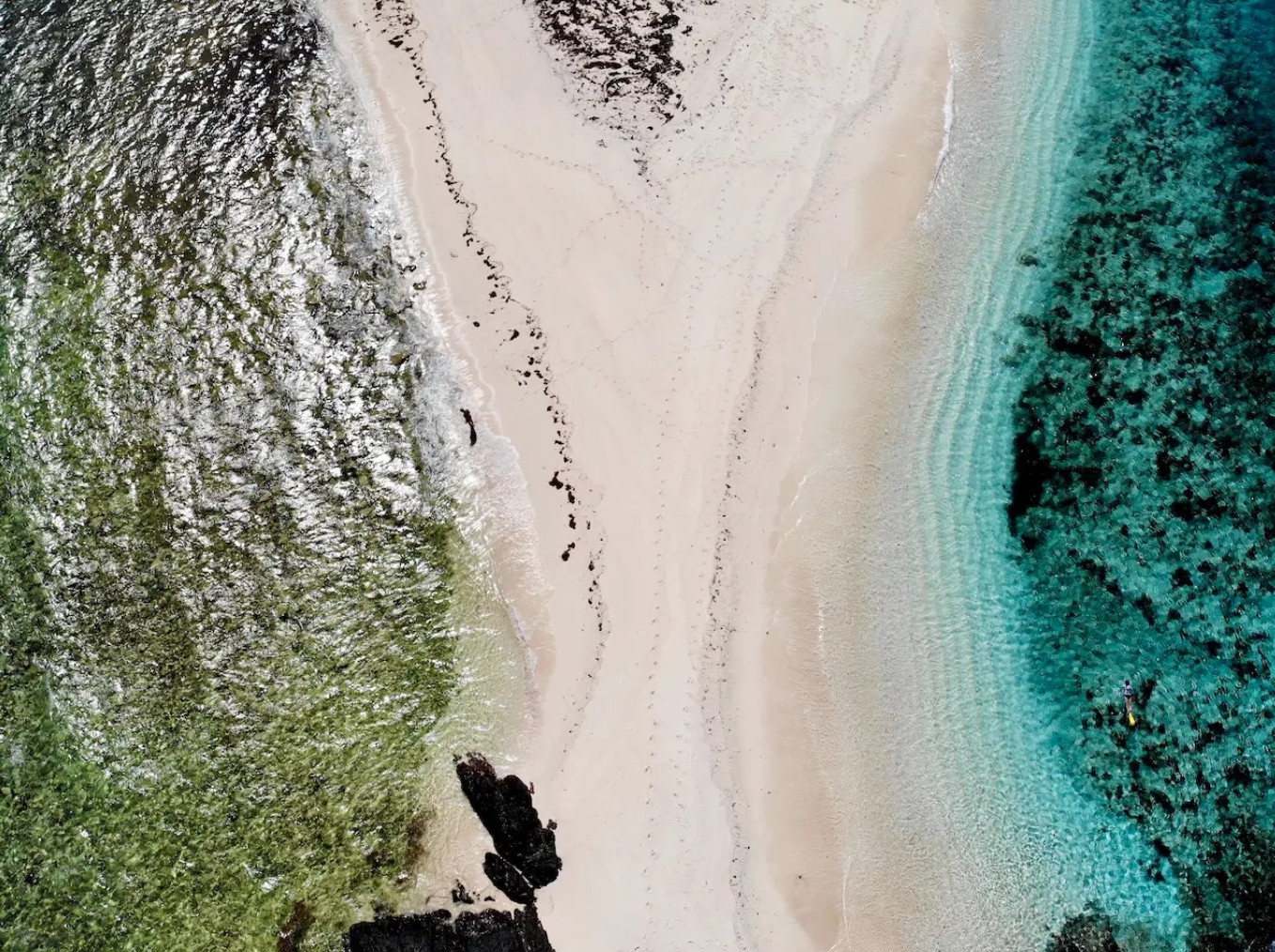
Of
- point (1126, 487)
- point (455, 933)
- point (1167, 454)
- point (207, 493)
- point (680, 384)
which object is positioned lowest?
point (455, 933)

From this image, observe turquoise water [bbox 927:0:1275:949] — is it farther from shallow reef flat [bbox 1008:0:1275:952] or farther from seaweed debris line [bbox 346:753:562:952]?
seaweed debris line [bbox 346:753:562:952]

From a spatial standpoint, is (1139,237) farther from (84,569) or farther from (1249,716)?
(84,569)

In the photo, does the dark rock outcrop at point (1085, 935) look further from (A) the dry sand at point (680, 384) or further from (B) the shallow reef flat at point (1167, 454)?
(A) the dry sand at point (680, 384)

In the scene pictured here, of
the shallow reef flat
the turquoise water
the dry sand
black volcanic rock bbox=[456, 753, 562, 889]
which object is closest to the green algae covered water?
black volcanic rock bbox=[456, 753, 562, 889]

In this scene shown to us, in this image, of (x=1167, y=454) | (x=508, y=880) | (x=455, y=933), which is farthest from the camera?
(x=1167, y=454)

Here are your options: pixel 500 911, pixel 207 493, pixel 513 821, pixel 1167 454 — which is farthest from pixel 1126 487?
pixel 207 493

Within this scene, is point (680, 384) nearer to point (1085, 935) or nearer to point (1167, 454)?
point (1167, 454)
